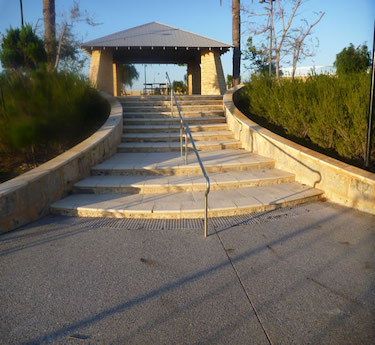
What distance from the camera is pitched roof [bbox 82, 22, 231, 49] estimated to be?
40.1 ft

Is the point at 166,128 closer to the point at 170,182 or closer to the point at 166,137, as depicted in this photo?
the point at 166,137

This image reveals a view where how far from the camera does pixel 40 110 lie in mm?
5648

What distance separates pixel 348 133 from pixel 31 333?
17.3ft

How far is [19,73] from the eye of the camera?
6156mm

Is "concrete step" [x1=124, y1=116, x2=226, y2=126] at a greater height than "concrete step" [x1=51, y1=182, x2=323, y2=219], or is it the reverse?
"concrete step" [x1=124, y1=116, x2=226, y2=126]

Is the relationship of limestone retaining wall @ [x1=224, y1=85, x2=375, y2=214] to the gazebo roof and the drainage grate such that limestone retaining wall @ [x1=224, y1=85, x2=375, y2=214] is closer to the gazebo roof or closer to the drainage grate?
the drainage grate

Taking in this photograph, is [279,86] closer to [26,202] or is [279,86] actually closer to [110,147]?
[110,147]

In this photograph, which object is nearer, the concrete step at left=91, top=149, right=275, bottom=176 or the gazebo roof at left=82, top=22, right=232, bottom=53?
the concrete step at left=91, top=149, right=275, bottom=176

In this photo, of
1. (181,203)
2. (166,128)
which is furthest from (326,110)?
(166,128)

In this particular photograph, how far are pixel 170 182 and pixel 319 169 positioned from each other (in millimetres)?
2466

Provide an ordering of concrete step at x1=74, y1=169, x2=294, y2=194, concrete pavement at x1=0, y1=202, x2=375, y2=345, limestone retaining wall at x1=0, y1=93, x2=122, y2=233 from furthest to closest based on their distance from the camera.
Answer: concrete step at x1=74, y1=169, x2=294, y2=194 < limestone retaining wall at x1=0, y1=93, x2=122, y2=233 < concrete pavement at x1=0, y1=202, x2=375, y2=345

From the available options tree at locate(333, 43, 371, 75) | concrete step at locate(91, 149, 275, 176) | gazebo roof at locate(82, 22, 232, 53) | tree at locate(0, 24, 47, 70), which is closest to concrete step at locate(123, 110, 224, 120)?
concrete step at locate(91, 149, 275, 176)

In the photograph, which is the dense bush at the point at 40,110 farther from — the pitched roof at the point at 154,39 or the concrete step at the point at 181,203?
the pitched roof at the point at 154,39

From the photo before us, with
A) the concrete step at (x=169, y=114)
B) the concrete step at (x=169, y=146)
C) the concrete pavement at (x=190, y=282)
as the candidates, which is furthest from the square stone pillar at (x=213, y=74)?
the concrete pavement at (x=190, y=282)
